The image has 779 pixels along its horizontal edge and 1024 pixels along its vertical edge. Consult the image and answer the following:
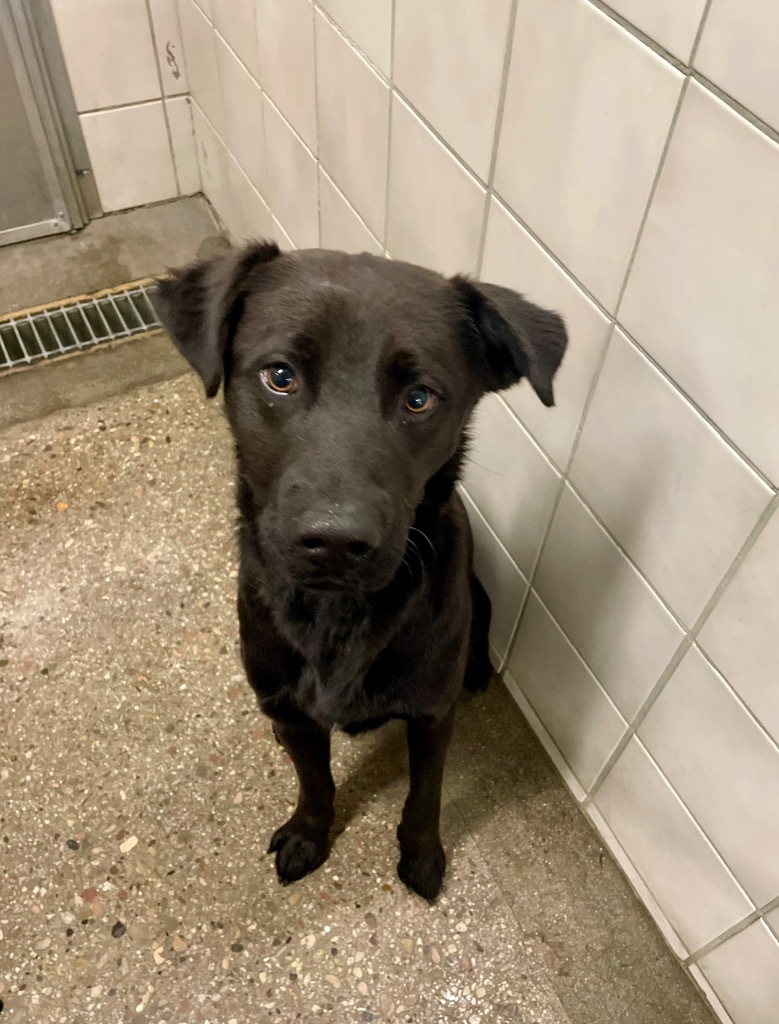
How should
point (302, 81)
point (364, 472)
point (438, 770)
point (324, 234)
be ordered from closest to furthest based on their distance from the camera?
point (364, 472) → point (438, 770) → point (302, 81) → point (324, 234)

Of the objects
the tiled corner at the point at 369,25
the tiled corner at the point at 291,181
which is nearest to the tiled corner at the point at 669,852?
the tiled corner at the point at 369,25

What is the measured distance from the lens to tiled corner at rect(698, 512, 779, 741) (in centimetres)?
87

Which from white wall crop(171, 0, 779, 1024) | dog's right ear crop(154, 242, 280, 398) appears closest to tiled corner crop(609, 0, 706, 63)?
white wall crop(171, 0, 779, 1024)

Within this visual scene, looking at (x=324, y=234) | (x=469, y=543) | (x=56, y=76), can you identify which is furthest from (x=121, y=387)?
(x=469, y=543)

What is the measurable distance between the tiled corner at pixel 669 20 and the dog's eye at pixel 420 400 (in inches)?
15.7

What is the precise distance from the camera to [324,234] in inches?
69.8

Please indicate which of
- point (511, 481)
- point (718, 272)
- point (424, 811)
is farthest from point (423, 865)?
point (718, 272)

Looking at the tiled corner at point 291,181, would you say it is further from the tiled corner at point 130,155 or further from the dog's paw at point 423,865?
the dog's paw at point 423,865

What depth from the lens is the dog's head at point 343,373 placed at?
79 cm

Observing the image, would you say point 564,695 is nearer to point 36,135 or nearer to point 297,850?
point 297,850

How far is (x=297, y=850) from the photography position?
4.38 feet

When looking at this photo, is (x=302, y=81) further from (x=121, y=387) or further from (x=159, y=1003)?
(x=159, y=1003)

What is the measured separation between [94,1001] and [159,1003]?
0.33 feet

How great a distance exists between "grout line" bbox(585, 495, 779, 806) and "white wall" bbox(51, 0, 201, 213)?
207 cm
